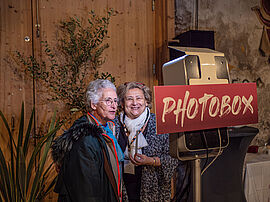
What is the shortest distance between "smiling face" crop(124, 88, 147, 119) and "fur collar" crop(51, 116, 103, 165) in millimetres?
528

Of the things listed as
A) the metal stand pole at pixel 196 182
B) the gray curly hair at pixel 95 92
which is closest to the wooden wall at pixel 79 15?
the gray curly hair at pixel 95 92

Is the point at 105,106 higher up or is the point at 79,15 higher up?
the point at 79,15

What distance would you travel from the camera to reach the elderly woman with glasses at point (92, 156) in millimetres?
1267

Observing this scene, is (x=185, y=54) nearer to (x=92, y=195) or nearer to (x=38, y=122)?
(x=92, y=195)

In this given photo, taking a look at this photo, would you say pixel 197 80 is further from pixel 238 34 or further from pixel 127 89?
pixel 238 34

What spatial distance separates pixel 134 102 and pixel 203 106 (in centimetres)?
90

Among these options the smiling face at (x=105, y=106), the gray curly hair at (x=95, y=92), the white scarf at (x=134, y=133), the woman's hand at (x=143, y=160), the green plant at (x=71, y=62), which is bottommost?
the woman's hand at (x=143, y=160)

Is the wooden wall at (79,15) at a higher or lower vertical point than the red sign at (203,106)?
higher

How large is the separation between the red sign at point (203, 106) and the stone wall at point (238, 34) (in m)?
A: 2.00

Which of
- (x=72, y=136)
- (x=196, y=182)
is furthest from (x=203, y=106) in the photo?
(x=72, y=136)

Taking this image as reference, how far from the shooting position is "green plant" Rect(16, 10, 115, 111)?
2.36 m

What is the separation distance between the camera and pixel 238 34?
128 inches

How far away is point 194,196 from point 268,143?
2.83 meters

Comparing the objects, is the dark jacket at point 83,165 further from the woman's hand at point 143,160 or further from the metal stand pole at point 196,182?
the metal stand pole at point 196,182
